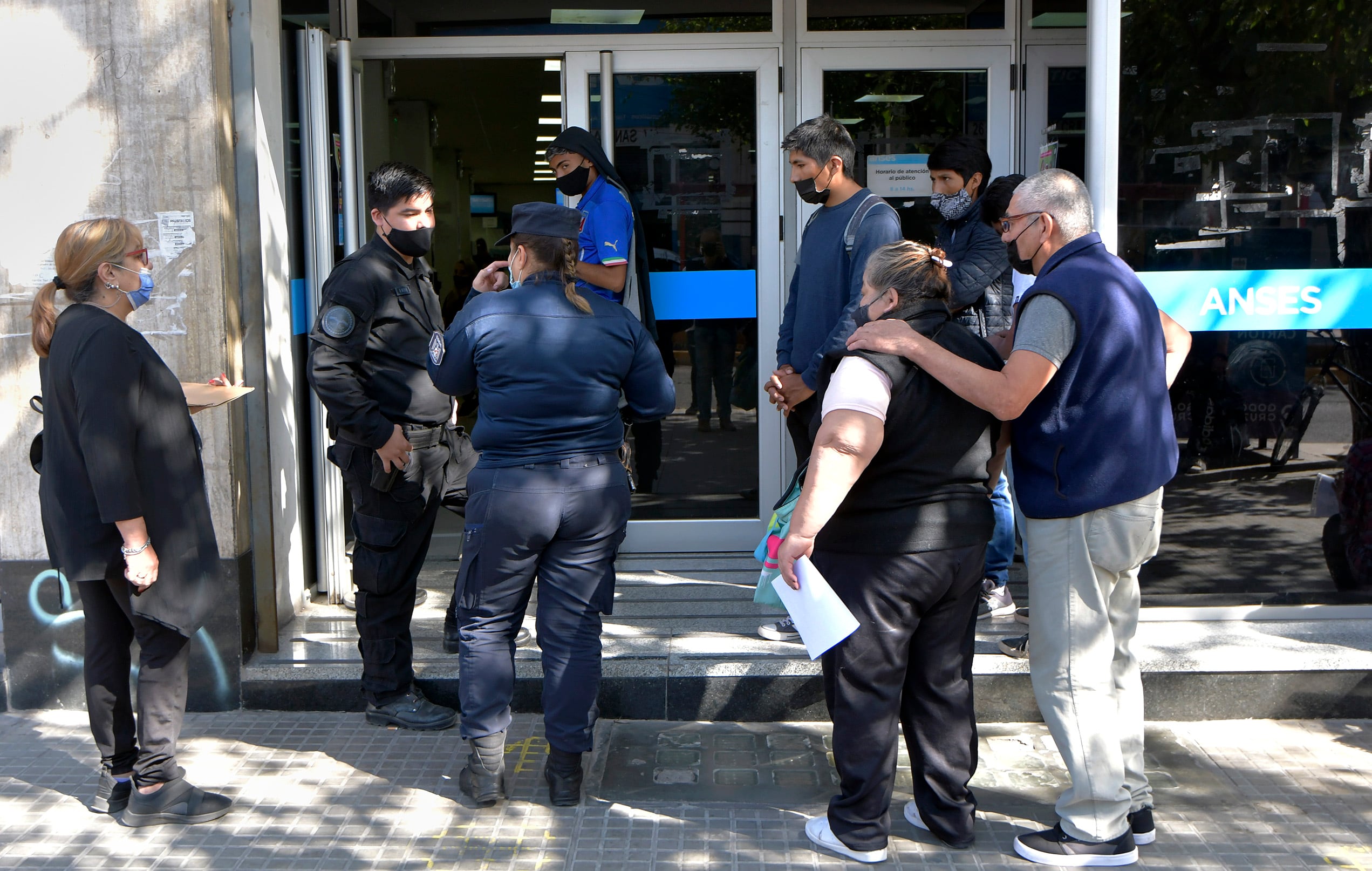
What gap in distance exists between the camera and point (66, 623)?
15.5ft

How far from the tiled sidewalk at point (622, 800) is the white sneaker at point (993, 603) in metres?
0.62

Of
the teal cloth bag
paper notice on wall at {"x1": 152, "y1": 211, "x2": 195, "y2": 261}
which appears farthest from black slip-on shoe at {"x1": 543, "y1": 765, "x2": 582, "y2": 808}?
paper notice on wall at {"x1": 152, "y1": 211, "x2": 195, "y2": 261}

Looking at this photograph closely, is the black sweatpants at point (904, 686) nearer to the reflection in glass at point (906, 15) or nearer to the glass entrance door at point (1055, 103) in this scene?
the glass entrance door at point (1055, 103)

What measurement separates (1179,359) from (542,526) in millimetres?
2055

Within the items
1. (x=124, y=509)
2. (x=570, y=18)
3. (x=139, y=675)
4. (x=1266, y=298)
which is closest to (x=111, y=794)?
(x=139, y=675)

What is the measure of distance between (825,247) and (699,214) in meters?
1.56

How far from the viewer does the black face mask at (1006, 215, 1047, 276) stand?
11.5ft

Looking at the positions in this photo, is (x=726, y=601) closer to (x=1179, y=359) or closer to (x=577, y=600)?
(x=577, y=600)

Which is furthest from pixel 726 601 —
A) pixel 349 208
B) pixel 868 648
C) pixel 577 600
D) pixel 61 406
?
pixel 61 406

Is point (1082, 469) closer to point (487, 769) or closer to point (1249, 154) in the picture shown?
point (487, 769)

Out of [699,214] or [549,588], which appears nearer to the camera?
[549,588]

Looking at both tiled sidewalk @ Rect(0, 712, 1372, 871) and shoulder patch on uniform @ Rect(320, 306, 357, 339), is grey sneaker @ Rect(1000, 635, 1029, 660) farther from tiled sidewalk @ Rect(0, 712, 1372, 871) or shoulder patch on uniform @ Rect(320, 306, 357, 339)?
shoulder patch on uniform @ Rect(320, 306, 357, 339)

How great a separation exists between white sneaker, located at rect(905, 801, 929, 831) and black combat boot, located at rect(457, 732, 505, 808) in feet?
4.17

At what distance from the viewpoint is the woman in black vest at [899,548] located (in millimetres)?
3270
